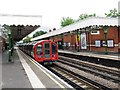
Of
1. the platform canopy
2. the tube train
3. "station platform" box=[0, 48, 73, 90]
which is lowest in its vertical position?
"station platform" box=[0, 48, 73, 90]

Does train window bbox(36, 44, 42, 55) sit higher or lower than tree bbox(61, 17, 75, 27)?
lower

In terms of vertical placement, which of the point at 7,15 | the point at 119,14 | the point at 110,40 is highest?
the point at 119,14

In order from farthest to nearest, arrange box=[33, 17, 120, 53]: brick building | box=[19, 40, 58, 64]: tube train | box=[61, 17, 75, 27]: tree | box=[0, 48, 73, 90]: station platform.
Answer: box=[61, 17, 75, 27]: tree < box=[33, 17, 120, 53]: brick building < box=[19, 40, 58, 64]: tube train < box=[0, 48, 73, 90]: station platform

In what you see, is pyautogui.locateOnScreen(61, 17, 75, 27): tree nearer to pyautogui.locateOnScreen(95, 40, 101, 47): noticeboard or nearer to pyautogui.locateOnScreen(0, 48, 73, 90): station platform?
pyautogui.locateOnScreen(95, 40, 101, 47): noticeboard

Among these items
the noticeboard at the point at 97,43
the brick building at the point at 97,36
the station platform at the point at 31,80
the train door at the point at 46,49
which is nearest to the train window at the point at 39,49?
the train door at the point at 46,49

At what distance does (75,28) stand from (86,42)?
31.3 feet

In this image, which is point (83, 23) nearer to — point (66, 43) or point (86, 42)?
point (86, 42)

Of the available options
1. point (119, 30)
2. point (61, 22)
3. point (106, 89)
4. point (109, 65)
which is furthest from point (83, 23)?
point (61, 22)

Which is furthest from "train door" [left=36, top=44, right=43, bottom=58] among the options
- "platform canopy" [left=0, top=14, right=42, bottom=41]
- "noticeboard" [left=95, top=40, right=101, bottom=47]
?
"noticeboard" [left=95, top=40, right=101, bottom=47]

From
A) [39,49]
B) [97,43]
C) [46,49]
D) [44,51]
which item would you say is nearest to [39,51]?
[39,49]

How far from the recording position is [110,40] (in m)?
39.2

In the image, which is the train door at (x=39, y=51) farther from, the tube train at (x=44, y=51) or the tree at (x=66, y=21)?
the tree at (x=66, y=21)

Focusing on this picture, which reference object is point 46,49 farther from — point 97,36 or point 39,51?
point 97,36

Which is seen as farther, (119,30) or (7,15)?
(119,30)
